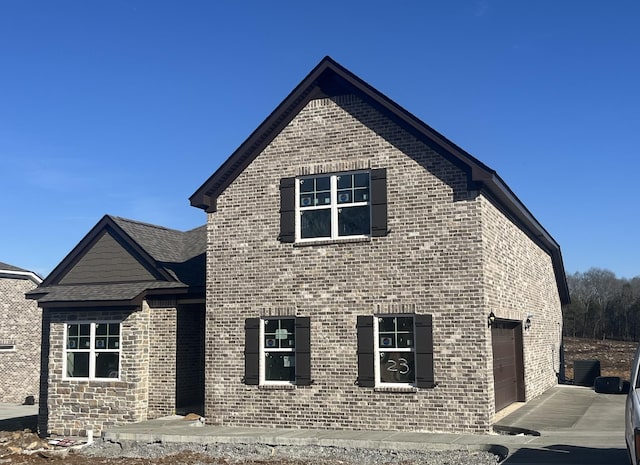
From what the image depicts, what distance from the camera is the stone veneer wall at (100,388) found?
17.5m

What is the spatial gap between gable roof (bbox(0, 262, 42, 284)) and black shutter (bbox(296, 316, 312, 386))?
21.6 meters

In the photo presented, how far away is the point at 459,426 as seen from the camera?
1431 centimetres

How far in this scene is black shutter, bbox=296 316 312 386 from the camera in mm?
15602

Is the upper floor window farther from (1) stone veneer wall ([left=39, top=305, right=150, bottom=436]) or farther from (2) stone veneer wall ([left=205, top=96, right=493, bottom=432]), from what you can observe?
(1) stone veneer wall ([left=39, top=305, right=150, bottom=436])

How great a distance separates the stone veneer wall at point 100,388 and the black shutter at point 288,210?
4.61 meters

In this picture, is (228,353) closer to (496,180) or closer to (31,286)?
(496,180)

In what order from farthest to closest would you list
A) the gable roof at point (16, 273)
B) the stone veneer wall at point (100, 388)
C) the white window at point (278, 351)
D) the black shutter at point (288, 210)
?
the gable roof at point (16, 273), the stone veneer wall at point (100, 388), the black shutter at point (288, 210), the white window at point (278, 351)

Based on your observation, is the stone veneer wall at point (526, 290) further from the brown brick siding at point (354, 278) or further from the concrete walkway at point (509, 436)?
the concrete walkway at point (509, 436)

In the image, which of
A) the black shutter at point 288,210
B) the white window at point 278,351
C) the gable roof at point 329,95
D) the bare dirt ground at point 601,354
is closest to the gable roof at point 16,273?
the gable roof at point 329,95

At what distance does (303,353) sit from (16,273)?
22181 millimetres

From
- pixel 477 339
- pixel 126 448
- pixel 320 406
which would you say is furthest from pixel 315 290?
pixel 126 448

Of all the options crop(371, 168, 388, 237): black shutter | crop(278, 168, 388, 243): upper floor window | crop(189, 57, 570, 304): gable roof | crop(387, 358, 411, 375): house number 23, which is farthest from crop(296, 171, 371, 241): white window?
crop(387, 358, 411, 375): house number 23

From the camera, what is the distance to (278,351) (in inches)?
634

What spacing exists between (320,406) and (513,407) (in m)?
A: 5.52
